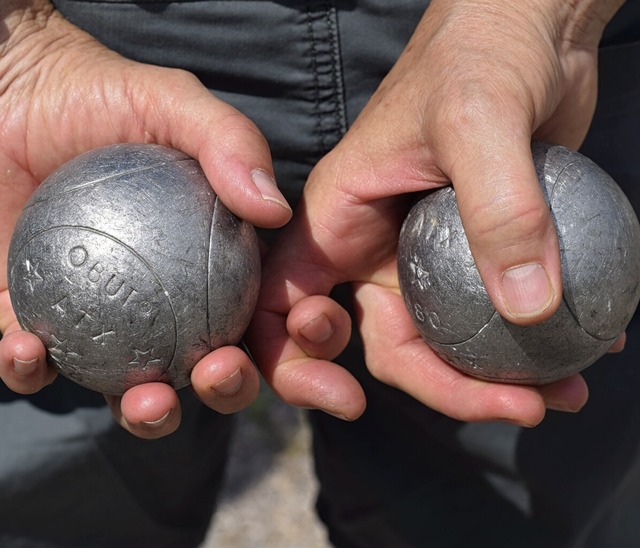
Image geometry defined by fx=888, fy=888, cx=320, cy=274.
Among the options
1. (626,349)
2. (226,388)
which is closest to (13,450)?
(226,388)

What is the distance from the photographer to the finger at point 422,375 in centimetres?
257

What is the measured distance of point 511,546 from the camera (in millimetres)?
3580

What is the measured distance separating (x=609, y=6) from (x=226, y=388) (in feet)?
5.50

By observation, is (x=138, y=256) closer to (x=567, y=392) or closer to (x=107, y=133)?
(x=107, y=133)

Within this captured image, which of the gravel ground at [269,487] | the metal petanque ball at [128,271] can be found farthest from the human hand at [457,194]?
the gravel ground at [269,487]

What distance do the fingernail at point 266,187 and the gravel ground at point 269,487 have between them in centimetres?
256

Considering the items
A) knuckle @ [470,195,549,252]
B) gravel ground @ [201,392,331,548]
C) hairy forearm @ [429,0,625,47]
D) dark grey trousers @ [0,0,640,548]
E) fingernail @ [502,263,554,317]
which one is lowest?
gravel ground @ [201,392,331,548]

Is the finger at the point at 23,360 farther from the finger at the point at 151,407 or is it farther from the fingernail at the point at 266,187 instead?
the fingernail at the point at 266,187

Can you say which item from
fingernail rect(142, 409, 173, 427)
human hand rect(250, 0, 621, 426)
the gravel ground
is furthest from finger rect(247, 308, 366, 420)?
the gravel ground

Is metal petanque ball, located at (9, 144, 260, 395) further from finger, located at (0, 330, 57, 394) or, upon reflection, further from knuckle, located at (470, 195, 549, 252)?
knuckle, located at (470, 195, 549, 252)

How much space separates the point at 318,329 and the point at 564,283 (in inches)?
30.1

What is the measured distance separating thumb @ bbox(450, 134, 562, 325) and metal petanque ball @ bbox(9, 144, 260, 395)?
0.71 metres

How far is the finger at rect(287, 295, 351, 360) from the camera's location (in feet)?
9.00

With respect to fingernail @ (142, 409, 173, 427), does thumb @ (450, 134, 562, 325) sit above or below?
above
